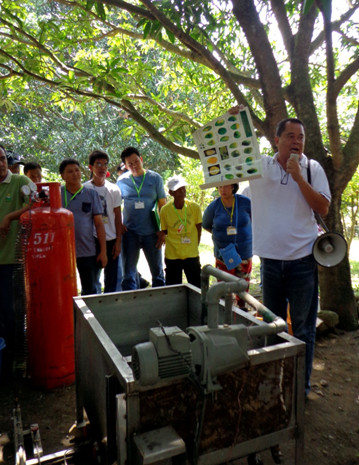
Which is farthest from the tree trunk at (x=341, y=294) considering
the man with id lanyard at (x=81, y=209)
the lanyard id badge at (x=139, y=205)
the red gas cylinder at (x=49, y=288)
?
the red gas cylinder at (x=49, y=288)

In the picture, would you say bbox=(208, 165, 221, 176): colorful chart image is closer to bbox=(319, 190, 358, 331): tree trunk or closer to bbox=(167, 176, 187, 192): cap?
bbox=(167, 176, 187, 192): cap

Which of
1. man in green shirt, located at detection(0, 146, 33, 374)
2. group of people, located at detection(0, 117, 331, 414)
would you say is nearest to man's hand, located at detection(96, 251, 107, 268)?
group of people, located at detection(0, 117, 331, 414)

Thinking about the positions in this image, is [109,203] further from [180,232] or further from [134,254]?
[180,232]

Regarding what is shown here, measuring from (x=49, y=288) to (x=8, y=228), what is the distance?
63 cm

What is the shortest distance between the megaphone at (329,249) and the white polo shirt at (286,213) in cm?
5

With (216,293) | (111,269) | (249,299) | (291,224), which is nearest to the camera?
(216,293)

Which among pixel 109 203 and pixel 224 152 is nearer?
pixel 224 152

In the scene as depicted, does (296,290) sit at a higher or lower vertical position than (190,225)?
lower

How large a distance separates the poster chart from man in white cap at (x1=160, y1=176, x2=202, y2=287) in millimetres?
1889

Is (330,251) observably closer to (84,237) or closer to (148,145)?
(84,237)

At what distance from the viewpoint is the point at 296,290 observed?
2529 millimetres

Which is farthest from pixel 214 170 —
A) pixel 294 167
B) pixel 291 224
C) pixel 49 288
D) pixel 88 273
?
pixel 88 273

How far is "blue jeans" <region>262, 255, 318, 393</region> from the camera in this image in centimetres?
249

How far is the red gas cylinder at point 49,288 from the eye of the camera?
116 inches
